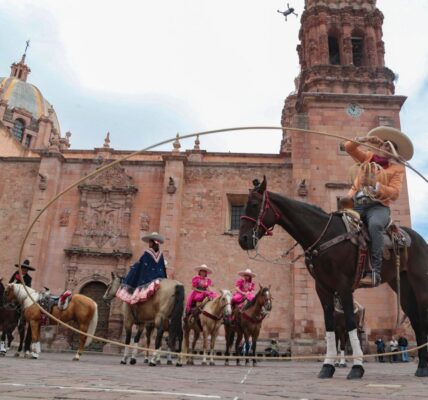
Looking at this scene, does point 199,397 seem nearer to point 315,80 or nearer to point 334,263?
point 334,263

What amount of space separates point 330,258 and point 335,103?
19891 millimetres

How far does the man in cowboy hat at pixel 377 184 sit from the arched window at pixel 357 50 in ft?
73.1

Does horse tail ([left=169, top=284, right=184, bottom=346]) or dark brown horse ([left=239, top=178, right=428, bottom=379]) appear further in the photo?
horse tail ([left=169, top=284, right=184, bottom=346])

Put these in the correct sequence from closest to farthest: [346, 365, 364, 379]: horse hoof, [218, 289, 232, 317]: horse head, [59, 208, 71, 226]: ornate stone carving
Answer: [346, 365, 364, 379]: horse hoof < [218, 289, 232, 317]: horse head < [59, 208, 71, 226]: ornate stone carving

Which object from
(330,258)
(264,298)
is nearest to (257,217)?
(330,258)

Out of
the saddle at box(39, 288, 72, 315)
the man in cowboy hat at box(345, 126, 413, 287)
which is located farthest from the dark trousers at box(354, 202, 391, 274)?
the saddle at box(39, 288, 72, 315)

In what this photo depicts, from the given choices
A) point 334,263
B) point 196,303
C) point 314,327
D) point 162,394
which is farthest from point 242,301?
point 162,394

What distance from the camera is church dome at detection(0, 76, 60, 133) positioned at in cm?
5491

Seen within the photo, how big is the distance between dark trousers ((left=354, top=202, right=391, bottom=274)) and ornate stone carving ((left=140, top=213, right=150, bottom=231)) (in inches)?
667

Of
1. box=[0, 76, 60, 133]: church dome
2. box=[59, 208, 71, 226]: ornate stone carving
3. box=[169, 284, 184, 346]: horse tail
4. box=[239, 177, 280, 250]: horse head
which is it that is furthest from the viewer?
box=[0, 76, 60, 133]: church dome

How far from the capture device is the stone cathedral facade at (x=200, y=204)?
68.8 feet

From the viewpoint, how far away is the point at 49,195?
22938 mm

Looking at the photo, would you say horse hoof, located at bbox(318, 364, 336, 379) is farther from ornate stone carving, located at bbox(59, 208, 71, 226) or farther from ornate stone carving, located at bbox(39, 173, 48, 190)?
ornate stone carving, located at bbox(39, 173, 48, 190)

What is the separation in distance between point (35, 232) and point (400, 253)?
1969cm
